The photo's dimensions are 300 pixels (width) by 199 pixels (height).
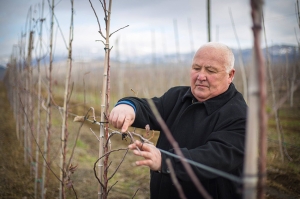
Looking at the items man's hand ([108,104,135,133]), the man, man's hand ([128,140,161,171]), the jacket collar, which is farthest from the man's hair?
man's hand ([128,140,161,171])

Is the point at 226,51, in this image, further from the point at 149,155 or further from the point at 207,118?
the point at 149,155

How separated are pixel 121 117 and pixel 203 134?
58cm

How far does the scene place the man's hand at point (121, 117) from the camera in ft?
4.87

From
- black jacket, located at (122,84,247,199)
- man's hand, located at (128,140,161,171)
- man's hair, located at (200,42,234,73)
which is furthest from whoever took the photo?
man's hair, located at (200,42,234,73)

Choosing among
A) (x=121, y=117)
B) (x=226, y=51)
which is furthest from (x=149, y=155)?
(x=226, y=51)

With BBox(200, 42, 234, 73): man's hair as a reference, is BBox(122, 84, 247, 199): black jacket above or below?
below

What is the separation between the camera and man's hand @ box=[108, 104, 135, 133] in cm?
149

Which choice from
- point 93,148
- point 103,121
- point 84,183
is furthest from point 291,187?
point 93,148

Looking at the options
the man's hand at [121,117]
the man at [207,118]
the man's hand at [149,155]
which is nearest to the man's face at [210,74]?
the man at [207,118]

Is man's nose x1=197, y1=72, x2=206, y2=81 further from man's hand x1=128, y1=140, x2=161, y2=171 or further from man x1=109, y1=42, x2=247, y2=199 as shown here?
man's hand x1=128, y1=140, x2=161, y2=171

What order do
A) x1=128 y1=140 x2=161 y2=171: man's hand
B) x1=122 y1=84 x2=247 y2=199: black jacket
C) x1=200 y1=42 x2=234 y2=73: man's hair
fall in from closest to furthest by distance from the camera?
x1=128 y1=140 x2=161 y2=171: man's hand < x1=122 y1=84 x2=247 y2=199: black jacket < x1=200 y1=42 x2=234 y2=73: man's hair

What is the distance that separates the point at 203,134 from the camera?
65.9 inches

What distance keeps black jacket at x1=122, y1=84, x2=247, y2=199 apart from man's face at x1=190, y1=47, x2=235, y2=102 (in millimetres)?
58

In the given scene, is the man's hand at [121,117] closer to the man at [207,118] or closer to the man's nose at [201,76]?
the man at [207,118]
